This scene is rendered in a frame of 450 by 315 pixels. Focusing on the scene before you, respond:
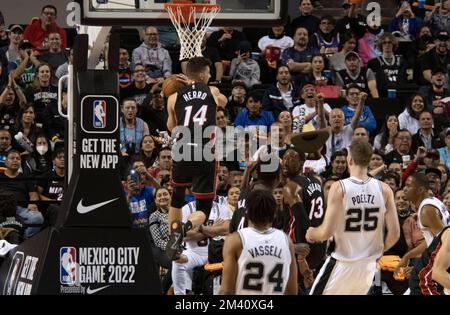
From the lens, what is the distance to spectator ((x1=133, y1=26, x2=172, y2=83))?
60.8ft

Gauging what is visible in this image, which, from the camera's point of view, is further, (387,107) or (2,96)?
(387,107)

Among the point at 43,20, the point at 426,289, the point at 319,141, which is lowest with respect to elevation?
the point at 426,289

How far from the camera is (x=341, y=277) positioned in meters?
11.0

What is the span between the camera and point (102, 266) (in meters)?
11.0

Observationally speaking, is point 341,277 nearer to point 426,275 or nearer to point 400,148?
point 426,275

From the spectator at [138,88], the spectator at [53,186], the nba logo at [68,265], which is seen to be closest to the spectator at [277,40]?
the spectator at [138,88]

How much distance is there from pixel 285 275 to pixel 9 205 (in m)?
5.37

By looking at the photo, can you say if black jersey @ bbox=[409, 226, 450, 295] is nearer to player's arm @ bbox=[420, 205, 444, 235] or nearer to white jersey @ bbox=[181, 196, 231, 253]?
player's arm @ bbox=[420, 205, 444, 235]

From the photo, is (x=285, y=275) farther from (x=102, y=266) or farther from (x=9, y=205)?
(x=9, y=205)

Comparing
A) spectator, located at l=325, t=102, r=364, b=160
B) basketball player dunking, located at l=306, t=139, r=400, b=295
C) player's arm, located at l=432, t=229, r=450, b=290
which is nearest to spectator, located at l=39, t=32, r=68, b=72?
spectator, located at l=325, t=102, r=364, b=160

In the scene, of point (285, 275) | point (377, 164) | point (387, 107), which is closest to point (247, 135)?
point (377, 164)

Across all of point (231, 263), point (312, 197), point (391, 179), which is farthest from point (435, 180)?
point (231, 263)

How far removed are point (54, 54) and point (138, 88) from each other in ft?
4.41

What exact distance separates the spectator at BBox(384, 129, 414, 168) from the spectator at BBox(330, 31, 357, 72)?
1.90 metres
